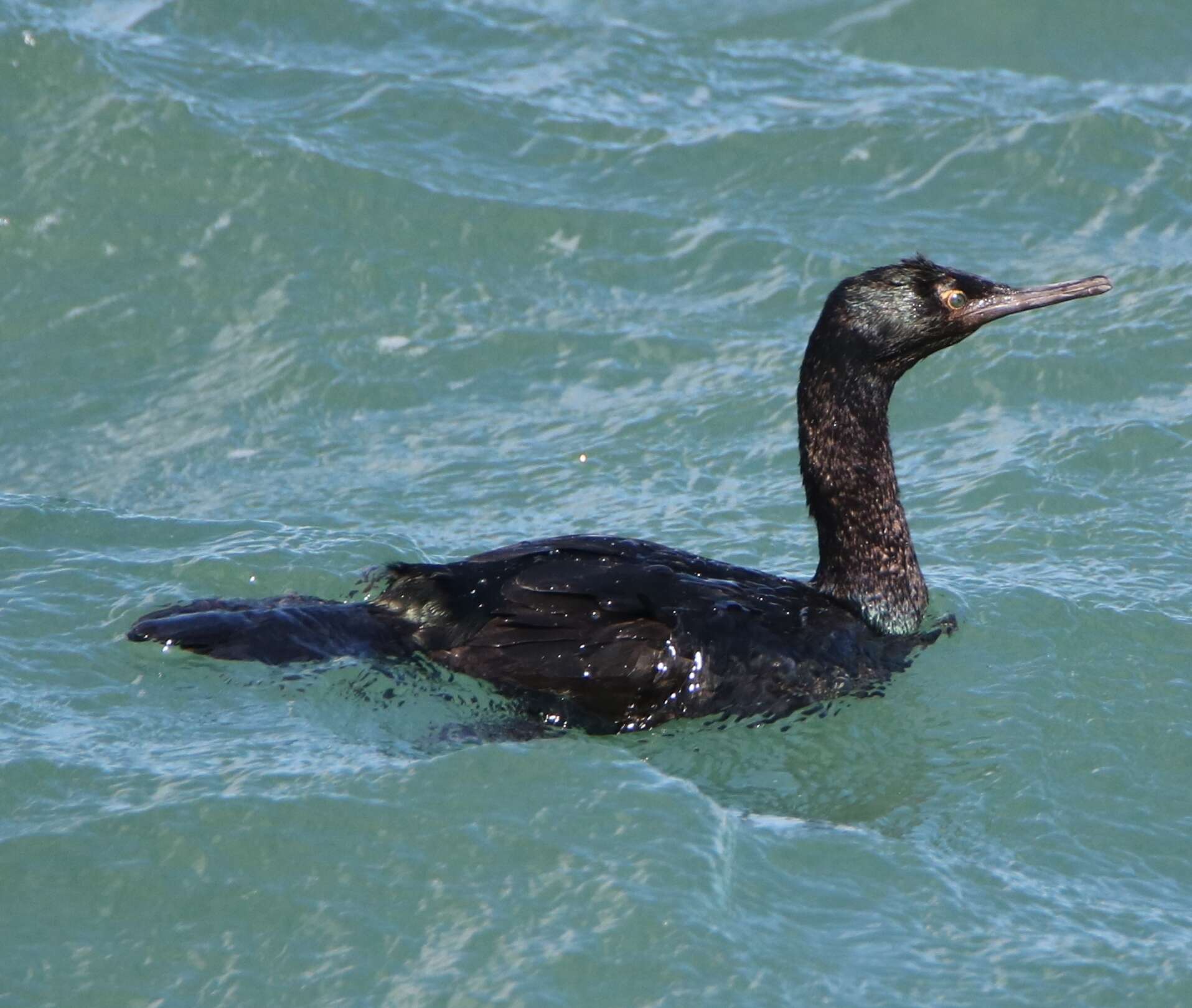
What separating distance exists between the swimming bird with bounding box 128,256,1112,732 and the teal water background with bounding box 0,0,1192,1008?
14 centimetres

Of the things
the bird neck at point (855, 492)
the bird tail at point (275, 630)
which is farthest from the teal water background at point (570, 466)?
the bird neck at point (855, 492)

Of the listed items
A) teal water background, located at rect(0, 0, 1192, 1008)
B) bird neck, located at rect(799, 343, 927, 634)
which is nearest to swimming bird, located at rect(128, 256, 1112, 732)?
bird neck, located at rect(799, 343, 927, 634)

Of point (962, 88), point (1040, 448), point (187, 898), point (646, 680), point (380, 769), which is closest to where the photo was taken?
point (187, 898)

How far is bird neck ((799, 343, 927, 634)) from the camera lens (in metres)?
6.50

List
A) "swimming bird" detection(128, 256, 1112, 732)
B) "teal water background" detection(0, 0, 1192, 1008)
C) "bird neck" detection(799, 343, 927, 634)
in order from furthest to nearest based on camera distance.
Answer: "bird neck" detection(799, 343, 927, 634)
"swimming bird" detection(128, 256, 1112, 732)
"teal water background" detection(0, 0, 1192, 1008)

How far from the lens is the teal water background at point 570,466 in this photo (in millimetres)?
4770

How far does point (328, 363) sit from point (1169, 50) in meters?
6.63

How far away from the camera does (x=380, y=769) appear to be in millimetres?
5297

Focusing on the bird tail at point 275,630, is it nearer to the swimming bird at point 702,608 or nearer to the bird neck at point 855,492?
the swimming bird at point 702,608

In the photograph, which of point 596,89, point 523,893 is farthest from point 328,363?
point 523,893

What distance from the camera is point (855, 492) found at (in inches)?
258

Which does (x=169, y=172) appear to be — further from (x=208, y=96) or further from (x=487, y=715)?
(x=487, y=715)

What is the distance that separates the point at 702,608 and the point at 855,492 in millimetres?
980

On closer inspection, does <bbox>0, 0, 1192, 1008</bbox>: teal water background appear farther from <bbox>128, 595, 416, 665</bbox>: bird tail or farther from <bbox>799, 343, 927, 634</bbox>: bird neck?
<bbox>799, 343, 927, 634</bbox>: bird neck
